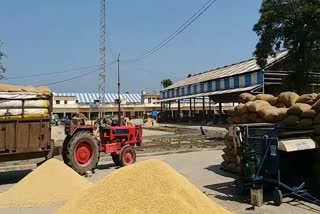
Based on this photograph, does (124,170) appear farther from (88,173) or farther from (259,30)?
(259,30)

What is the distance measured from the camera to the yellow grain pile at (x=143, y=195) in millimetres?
6848

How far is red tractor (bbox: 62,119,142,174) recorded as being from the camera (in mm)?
13906

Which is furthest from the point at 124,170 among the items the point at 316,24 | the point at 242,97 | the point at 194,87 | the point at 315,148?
the point at 194,87

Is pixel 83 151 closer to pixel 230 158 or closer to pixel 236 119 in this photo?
pixel 230 158

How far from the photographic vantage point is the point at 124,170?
26.0 feet

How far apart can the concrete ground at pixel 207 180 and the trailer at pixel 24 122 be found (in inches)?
44.7

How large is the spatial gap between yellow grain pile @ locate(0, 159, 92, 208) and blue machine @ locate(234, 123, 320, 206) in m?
3.82

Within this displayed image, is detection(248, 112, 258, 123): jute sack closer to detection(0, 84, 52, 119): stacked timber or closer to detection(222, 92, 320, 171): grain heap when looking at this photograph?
detection(222, 92, 320, 171): grain heap

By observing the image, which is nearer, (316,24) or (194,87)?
(316,24)

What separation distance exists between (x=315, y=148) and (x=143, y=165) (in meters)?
4.62

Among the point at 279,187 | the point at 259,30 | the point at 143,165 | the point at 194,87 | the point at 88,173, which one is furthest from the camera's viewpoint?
the point at 194,87

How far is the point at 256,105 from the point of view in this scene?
1265 centimetres

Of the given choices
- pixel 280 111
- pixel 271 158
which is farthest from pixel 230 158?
pixel 271 158

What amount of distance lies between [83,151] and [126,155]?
69.8 inches
